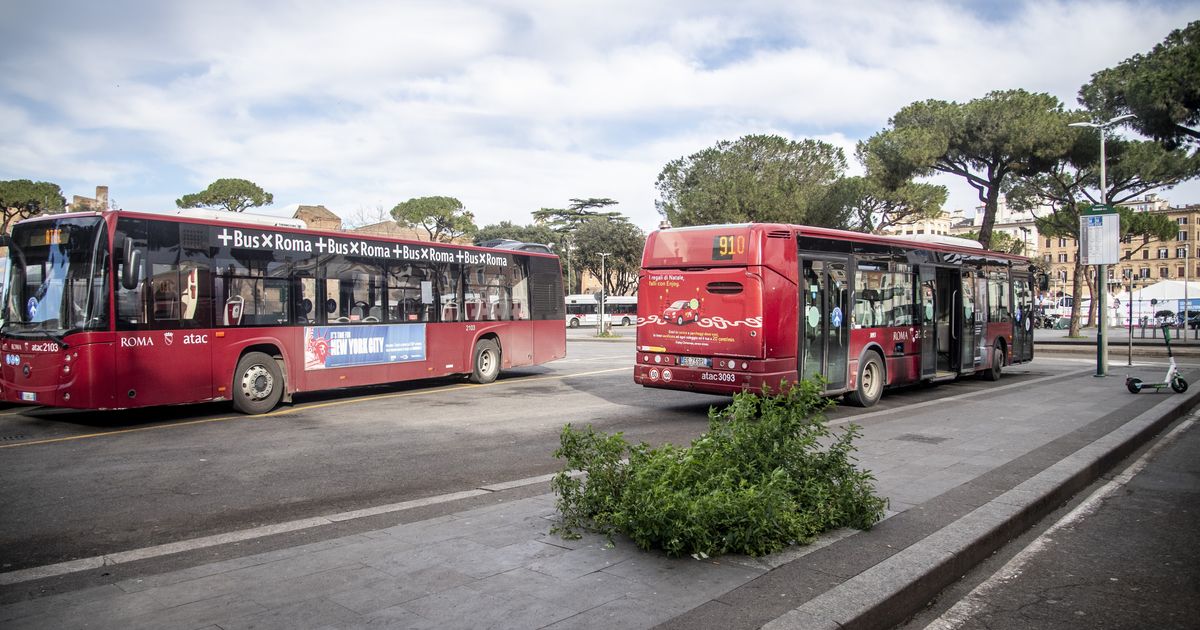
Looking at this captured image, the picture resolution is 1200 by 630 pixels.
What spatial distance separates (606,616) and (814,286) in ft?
29.1

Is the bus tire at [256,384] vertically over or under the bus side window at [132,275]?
under

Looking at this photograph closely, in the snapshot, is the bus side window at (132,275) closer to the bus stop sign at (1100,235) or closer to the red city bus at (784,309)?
the red city bus at (784,309)

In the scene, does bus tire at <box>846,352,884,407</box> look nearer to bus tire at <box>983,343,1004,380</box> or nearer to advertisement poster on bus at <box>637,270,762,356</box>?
advertisement poster on bus at <box>637,270,762,356</box>

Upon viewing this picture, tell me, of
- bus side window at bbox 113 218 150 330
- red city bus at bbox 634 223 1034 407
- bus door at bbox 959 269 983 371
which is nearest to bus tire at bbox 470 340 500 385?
red city bus at bbox 634 223 1034 407

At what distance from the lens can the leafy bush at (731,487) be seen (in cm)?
448

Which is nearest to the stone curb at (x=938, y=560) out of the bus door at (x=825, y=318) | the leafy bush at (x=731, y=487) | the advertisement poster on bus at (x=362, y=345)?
the leafy bush at (x=731, y=487)

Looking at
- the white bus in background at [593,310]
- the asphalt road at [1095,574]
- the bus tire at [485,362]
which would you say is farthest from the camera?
the white bus in background at [593,310]

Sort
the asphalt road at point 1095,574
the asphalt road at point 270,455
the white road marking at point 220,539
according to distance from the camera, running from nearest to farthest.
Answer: the asphalt road at point 1095,574, the white road marking at point 220,539, the asphalt road at point 270,455

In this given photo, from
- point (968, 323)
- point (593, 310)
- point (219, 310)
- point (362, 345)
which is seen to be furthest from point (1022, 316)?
point (593, 310)

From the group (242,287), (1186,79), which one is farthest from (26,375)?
(1186,79)

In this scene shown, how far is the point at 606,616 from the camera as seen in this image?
362 cm

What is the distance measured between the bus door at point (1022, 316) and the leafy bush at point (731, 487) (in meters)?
14.9

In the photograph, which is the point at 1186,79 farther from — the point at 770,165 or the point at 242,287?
the point at 242,287

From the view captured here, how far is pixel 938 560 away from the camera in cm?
448
